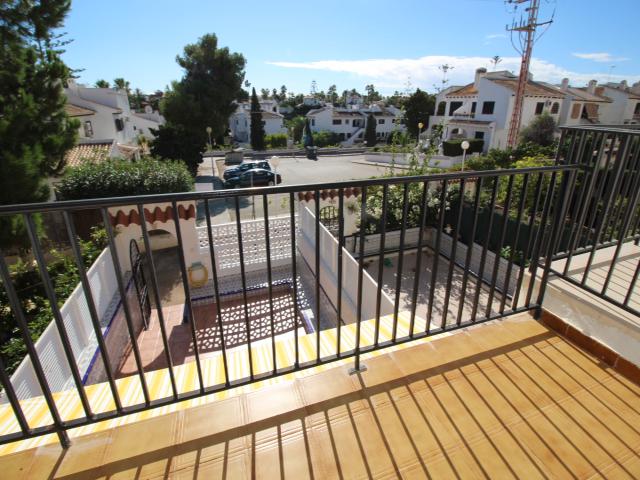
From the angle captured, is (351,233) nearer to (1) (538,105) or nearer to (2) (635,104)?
(1) (538,105)

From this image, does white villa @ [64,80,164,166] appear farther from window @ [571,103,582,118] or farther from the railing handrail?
window @ [571,103,582,118]

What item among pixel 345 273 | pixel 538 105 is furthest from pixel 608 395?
pixel 538 105

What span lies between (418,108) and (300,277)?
31208 millimetres

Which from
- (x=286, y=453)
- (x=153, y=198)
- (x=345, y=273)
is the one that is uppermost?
(x=153, y=198)

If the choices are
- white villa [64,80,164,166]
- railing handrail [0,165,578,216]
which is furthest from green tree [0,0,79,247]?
white villa [64,80,164,166]

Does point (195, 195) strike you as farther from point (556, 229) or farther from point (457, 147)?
point (457, 147)

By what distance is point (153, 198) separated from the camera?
3.58 feet

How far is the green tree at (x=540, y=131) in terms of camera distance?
2323 cm

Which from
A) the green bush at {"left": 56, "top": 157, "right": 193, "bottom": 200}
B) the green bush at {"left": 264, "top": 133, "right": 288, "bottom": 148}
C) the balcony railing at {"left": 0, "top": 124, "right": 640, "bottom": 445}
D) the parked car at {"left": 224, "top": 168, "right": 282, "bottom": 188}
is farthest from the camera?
the green bush at {"left": 264, "top": 133, "right": 288, "bottom": 148}

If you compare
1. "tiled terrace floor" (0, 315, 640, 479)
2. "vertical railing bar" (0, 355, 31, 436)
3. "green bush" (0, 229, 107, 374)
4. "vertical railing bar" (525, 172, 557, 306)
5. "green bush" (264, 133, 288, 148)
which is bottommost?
"green bush" (0, 229, 107, 374)

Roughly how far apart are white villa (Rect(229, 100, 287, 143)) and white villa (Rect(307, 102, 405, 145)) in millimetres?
4073

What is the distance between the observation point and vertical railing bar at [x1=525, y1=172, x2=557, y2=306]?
1.67 metres

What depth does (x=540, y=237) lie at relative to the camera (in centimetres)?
183

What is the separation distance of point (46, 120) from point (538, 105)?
28440 millimetres
